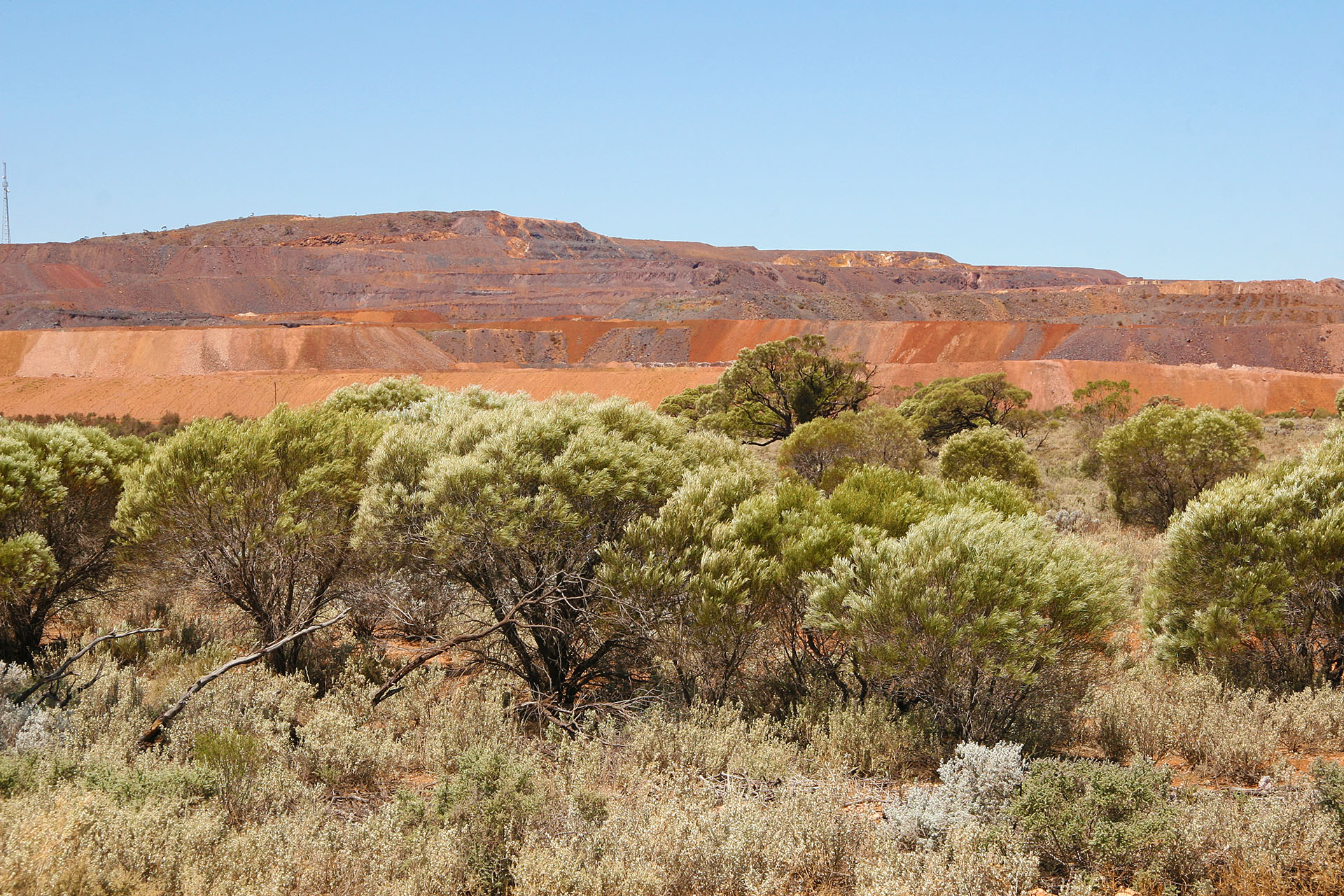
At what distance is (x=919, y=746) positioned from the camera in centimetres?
694

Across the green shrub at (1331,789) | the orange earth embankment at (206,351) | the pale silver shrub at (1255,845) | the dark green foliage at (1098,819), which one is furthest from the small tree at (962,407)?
the orange earth embankment at (206,351)

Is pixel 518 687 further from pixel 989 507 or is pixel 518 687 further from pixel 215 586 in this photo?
pixel 989 507

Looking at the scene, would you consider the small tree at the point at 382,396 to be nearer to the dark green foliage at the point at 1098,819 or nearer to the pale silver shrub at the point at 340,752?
the pale silver shrub at the point at 340,752

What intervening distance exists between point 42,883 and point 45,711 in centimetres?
329

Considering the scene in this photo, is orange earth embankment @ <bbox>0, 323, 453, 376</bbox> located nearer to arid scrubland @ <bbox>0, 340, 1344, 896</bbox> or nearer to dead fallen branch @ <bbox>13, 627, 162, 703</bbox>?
arid scrubland @ <bbox>0, 340, 1344, 896</bbox>

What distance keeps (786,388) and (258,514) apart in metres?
25.1

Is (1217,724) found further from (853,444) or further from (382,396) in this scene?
(382,396)

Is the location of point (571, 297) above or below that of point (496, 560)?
above

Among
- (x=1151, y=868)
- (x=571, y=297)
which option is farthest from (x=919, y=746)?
(x=571, y=297)

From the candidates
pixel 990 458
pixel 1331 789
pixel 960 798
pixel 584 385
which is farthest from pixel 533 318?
pixel 1331 789

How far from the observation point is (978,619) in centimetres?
670

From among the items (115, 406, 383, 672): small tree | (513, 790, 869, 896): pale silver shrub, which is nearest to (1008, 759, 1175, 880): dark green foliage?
(513, 790, 869, 896): pale silver shrub

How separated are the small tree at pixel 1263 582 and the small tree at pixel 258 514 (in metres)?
7.94

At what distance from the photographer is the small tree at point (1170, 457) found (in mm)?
17531
